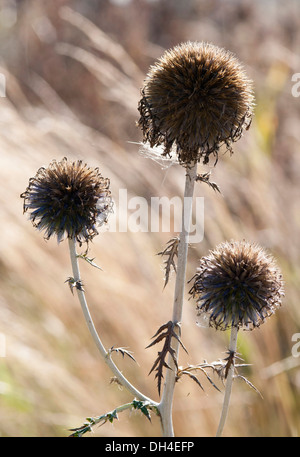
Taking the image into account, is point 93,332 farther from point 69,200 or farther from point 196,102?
point 196,102

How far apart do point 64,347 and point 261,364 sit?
4.08 ft

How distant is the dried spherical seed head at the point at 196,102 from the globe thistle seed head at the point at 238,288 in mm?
364

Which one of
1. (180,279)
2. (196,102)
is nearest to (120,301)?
(180,279)

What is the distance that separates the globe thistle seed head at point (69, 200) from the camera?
5.20ft

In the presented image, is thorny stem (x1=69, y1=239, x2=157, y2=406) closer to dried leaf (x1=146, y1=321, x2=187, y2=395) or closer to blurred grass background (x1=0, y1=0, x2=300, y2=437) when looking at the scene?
dried leaf (x1=146, y1=321, x2=187, y2=395)

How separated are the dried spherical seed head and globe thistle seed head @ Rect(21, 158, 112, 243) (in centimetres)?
26

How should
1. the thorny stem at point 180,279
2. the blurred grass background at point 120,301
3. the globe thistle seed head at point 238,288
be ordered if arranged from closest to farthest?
the thorny stem at point 180,279 < the globe thistle seed head at point 238,288 < the blurred grass background at point 120,301

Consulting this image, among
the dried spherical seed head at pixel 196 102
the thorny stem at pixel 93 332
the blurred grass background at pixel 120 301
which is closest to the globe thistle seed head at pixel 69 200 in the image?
the thorny stem at pixel 93 332

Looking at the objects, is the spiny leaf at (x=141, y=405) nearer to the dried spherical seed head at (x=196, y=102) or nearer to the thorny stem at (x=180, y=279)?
the thorny stem at (x=180, y=279)

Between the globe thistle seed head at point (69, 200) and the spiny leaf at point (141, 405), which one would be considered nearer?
the spiny leaf at point (141, 405)

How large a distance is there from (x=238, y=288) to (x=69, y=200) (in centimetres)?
58

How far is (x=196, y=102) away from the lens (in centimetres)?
139

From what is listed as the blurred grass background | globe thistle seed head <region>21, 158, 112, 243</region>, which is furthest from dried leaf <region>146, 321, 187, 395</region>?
the blurred grass background

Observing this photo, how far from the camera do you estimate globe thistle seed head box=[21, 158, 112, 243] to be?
5.20 ft
